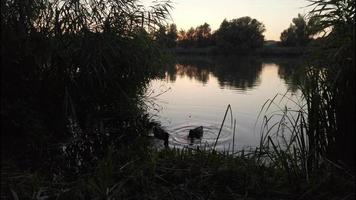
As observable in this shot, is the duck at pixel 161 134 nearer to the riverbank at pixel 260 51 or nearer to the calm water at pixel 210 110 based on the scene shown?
the calm water at pixel 210 110

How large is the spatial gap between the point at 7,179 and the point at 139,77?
13.8 ft

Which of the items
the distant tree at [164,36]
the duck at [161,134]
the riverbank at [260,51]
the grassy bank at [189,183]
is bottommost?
the riverbank at [260,51]

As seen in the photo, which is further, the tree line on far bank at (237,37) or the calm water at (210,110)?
the tree line on far bank at (237,37)

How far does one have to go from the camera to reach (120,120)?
838 centimetres

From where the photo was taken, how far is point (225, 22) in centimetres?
7862

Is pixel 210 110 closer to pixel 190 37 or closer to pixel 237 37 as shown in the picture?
pixel 237 37

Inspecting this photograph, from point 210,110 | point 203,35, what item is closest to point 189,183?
point 210,110

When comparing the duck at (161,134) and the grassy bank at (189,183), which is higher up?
the grassy bank at (189,183)

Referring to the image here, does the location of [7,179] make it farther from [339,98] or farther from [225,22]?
[225,22]

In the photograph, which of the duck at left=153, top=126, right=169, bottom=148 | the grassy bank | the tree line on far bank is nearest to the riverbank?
the tree line on far bank

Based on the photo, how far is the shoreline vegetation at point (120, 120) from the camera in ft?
13.1

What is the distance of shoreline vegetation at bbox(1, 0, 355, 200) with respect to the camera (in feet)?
13.1

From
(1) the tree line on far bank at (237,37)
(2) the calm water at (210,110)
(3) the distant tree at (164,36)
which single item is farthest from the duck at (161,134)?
(1) the tree line on far bank at (237,37)

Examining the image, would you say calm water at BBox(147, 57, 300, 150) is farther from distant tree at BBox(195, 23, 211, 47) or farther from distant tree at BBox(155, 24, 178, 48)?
distant tree at BBox(195, 23, 211, 47)
